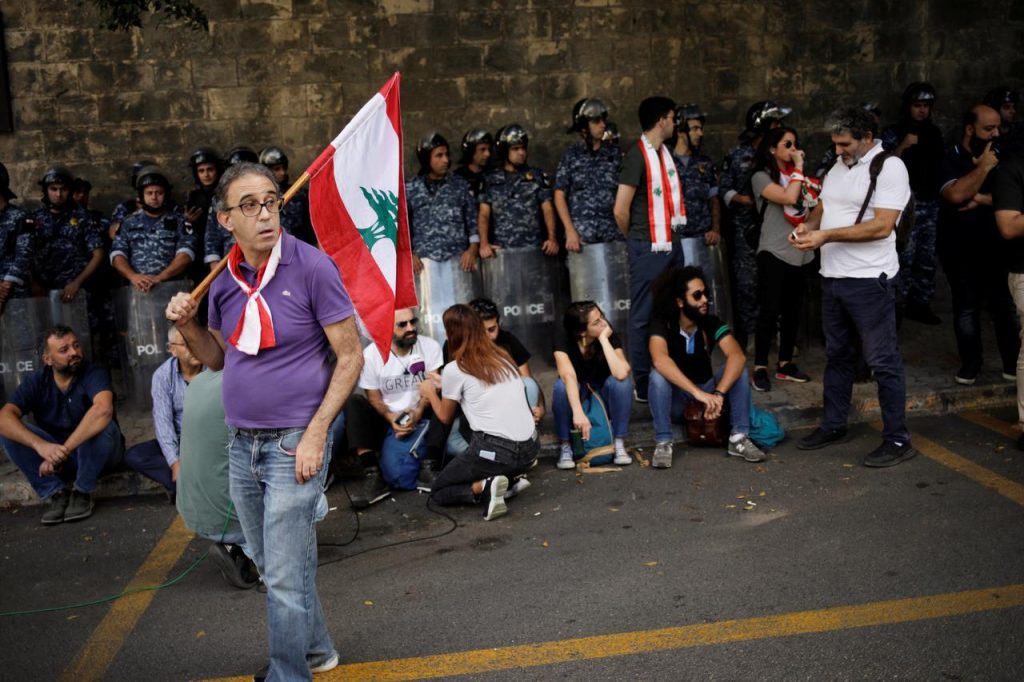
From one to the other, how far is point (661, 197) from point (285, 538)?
4545 mm

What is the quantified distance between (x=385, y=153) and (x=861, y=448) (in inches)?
142

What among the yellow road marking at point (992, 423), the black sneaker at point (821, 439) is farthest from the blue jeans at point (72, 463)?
the yellow road marking at point (992, 423)

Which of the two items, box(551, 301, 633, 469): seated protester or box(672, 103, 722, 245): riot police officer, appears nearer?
box(551, 301, 633, 469): seated protester

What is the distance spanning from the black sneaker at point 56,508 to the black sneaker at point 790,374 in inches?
198

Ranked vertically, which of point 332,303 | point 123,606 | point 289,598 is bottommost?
point 123,606

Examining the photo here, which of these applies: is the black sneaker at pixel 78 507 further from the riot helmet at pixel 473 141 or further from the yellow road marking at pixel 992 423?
the yellow road marking at pixel 992 423

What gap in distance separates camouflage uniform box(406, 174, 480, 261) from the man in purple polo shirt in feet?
16.2

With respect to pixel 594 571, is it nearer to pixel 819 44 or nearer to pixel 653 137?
pixel 653 137

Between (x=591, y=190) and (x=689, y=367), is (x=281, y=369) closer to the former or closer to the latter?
(x=689, y=367)

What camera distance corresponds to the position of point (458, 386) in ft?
20.4

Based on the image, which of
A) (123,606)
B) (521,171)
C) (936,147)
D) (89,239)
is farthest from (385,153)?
(936,147)

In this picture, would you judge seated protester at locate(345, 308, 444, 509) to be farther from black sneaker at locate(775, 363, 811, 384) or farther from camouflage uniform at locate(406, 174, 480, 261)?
black sneaker at locate(775, 363, 811, 384)

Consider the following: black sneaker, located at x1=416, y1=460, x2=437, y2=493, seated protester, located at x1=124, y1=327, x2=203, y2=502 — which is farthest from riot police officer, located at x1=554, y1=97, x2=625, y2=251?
seated protester, located at x1=124, y1=327, x2=203, y2=502

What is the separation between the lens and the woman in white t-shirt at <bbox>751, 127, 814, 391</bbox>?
7.73m
